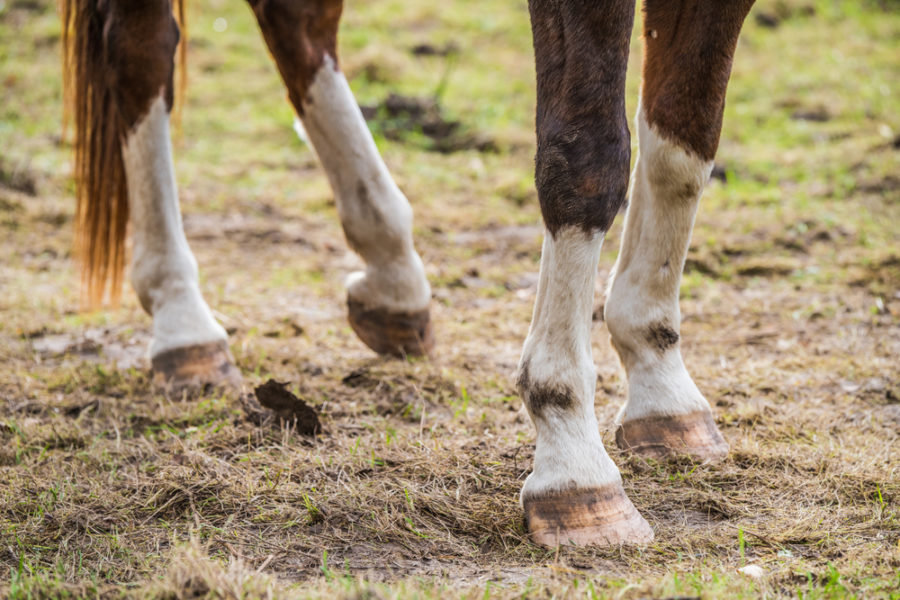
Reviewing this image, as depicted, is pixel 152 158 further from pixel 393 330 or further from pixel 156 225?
pixel 393 330

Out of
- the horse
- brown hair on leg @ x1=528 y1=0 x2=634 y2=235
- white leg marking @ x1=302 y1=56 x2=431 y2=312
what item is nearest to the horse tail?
the horse

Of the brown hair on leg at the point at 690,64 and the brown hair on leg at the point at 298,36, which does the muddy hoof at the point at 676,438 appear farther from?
the brown hair on leg at the point at 298,36

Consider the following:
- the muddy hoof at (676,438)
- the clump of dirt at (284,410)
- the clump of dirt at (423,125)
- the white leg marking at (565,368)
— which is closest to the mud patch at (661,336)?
the muddy hoof at (676,438)

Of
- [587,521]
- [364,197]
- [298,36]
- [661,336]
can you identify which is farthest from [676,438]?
[298,36]

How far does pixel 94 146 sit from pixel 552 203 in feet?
6.47

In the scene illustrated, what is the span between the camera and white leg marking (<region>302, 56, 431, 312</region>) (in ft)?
9.50

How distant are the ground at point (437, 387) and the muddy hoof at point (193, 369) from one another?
0.08 meters

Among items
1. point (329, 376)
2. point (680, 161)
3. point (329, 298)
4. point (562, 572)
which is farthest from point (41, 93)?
point (562, 572)

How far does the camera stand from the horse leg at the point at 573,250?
170 centimetres

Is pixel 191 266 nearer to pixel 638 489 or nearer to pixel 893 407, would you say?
pixel 638 489

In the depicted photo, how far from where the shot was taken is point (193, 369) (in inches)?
107

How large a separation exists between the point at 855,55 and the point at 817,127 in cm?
232

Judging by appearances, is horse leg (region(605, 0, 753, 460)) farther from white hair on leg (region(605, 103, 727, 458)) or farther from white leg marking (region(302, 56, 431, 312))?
white leg marking (region(302, 56, 431, 312))

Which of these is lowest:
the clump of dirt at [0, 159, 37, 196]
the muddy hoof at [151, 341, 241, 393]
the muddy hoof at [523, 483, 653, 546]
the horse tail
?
the muddy hoof at [151, 341, 241, 393]
